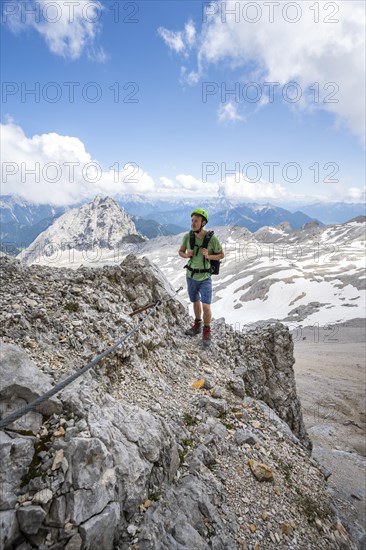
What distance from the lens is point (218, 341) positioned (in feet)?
43.9

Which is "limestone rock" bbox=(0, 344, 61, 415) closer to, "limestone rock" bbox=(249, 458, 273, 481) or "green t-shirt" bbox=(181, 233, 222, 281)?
"limestone rock" bbox=(249, 458, 273, 481)

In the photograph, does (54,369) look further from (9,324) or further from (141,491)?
(141,491)

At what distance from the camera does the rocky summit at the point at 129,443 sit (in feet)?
14.5

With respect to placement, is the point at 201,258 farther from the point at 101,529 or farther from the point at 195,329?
the point at 101,529

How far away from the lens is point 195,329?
13.2 metres

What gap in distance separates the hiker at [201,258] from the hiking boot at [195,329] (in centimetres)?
70

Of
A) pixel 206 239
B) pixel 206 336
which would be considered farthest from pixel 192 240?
pixel 206 336

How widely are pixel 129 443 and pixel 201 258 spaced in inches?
282

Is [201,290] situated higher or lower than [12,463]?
higher

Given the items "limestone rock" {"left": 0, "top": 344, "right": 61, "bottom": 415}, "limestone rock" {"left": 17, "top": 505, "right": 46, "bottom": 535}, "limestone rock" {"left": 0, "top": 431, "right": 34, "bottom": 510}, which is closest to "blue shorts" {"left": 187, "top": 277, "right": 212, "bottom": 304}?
"limestone rock" {"left": 0, "top": 344, "right": 61, "bottom": 415}

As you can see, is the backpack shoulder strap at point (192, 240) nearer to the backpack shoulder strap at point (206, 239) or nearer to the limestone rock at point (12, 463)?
the backpack shoulder strap at point (206, 239)

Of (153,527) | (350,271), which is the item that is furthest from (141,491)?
(350,271)

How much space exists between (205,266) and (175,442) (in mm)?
6290

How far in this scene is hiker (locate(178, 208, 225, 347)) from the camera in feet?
36.8
